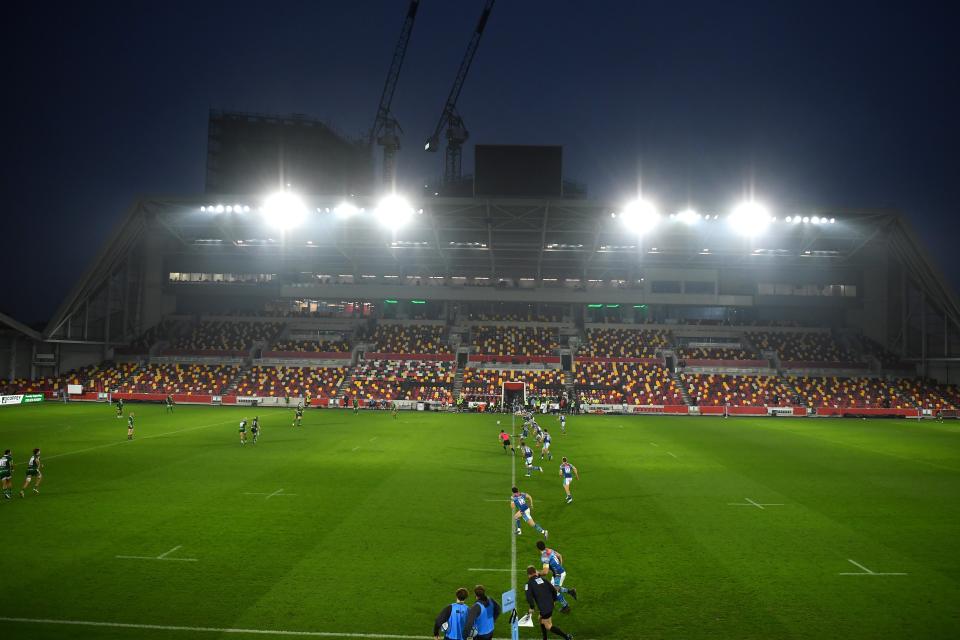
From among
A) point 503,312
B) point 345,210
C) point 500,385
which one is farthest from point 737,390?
point 345,210

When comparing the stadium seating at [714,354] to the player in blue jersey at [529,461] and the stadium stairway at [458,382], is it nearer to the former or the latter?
the stadium stairway at [458,382]

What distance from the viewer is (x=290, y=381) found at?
197ft

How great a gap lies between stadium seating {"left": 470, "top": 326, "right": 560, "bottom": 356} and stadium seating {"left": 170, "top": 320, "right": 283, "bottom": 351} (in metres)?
24.5

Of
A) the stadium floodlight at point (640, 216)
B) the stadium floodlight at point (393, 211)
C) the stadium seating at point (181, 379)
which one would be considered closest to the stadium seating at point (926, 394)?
the stadium floodlight at point (640, 216)

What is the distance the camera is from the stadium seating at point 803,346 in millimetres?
65500

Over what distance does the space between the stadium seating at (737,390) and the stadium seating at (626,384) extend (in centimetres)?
196

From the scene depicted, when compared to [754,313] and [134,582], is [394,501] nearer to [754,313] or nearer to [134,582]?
[134,582]

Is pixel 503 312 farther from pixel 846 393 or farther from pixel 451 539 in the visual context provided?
pixel 451 539

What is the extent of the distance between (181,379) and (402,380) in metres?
22.7

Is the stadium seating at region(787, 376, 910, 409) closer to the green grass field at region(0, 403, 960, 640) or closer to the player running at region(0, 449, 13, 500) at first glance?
the green grass field at region(0, 403, 960, 640)

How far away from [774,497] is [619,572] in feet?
34.1

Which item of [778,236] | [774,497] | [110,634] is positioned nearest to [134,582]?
[110,634]

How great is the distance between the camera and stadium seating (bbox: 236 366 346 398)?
5762 centimetres

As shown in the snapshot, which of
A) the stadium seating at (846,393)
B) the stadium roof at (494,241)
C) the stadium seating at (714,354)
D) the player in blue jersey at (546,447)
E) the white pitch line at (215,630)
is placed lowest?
the white pitch line at (215,630)
